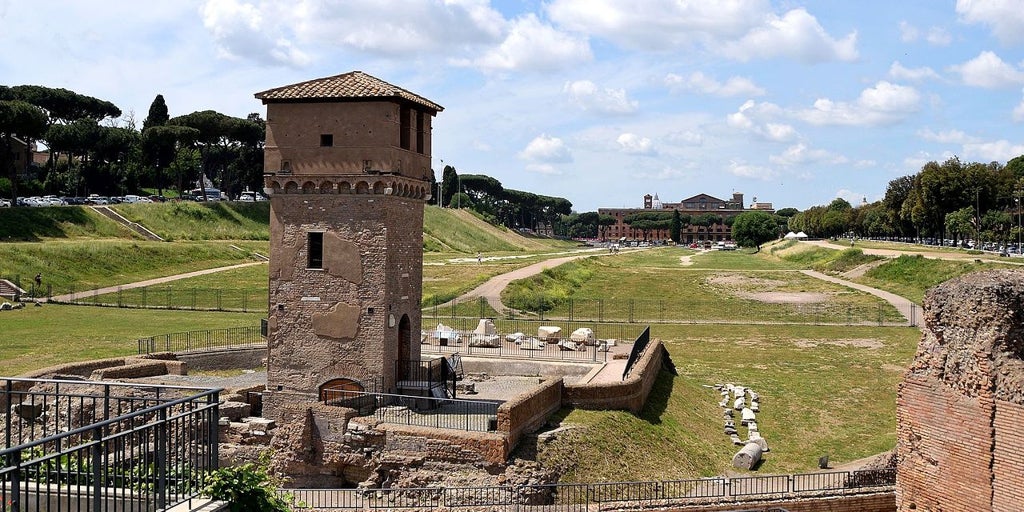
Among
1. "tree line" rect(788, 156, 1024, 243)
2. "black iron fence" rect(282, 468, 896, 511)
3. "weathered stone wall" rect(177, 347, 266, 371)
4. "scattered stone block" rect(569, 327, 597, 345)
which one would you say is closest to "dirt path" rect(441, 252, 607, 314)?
"scattered stone block" rect(569, 327, 597, 345)

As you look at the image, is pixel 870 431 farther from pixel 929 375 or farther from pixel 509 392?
pixel 929 375

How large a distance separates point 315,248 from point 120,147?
8477 cm

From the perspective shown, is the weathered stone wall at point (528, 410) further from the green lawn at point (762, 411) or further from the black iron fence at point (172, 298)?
the black iron fence at point (172, 298)

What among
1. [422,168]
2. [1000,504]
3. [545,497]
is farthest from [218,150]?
[1000,504]

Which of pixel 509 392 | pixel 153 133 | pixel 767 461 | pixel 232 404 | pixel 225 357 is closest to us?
pixel 232 404

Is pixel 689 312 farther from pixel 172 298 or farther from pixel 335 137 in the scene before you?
pixel 335 137

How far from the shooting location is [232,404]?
22172mm

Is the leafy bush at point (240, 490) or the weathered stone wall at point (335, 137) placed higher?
the weathered stone wall at point (335, 137)

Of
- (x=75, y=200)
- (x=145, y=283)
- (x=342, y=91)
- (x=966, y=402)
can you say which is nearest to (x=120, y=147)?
(x=75, y=200)

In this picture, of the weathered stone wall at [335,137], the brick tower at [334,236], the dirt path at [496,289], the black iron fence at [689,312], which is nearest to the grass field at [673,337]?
the black iron fence at [689,312]

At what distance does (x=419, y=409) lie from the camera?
22.7m

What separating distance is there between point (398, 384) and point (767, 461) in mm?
9786

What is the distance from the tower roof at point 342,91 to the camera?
2256 cm

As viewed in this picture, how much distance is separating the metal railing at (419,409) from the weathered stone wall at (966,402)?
8.85m
